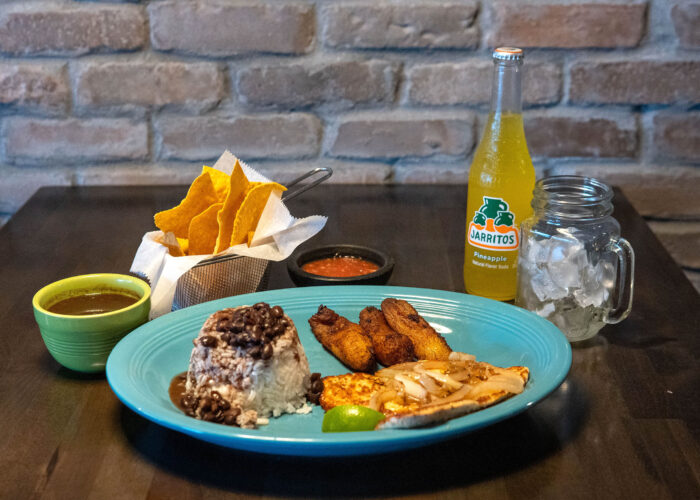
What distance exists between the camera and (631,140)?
199 cm

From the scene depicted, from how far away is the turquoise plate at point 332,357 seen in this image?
0.87m

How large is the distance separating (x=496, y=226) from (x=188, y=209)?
1.65ft

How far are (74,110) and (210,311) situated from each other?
101cm

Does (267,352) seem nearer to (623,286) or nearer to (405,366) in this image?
(405,366)

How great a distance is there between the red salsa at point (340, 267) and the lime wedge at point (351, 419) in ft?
1.46

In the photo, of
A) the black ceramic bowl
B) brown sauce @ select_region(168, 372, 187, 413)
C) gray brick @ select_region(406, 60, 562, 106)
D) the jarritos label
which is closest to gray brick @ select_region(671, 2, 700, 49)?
gray brick @ select_region(406, 60, 562, 106)

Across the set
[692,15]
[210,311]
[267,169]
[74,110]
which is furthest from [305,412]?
[692,15]

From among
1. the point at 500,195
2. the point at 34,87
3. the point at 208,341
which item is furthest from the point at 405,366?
the point at 34,87

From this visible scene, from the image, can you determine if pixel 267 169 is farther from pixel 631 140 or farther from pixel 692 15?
pixel 692 15

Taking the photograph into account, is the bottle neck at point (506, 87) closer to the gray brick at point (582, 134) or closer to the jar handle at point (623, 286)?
the jar handle at point (623, 286)

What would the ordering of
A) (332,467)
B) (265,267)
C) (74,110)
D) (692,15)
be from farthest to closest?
(74,110)
(692,15)
(265,267)
(332,467)

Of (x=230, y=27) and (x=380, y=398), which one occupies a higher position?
(x=230, y=27)

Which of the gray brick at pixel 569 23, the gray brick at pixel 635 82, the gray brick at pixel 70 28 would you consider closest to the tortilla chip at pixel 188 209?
the gray brick at pixel 70 28

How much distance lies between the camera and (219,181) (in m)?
1.40
